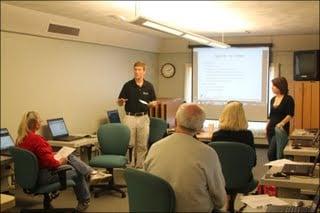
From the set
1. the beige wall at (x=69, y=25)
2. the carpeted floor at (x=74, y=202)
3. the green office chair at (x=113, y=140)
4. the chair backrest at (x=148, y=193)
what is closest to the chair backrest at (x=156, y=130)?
the green office chair at (x=113, y=140)

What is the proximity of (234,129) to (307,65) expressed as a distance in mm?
4415

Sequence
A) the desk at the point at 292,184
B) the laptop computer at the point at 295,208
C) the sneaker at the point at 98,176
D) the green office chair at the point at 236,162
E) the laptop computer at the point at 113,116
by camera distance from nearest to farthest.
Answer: the laptop computer at the point at 295,208 < the desk at the point at 292,184 < the green office chair at the point at 236,162 < the sneaker at the point at 98,176 < the laptop computer at the point at 113,116

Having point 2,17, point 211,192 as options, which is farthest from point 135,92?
point 211,192

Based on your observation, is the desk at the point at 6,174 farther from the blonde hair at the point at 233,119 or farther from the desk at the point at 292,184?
the desk at the point at 292,184

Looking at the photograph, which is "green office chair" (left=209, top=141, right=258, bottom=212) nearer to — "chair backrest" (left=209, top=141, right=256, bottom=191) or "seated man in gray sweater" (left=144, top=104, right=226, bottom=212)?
"chair backrest" (left=209, top=141, right=256, bottom=191)

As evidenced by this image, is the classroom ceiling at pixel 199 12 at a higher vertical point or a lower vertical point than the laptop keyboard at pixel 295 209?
higher

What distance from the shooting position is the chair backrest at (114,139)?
563 centimetres

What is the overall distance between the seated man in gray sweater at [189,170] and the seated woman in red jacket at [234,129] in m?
1.37

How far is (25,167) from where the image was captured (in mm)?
4121

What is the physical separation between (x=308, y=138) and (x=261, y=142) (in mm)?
3465

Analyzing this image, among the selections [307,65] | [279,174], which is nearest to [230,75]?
[307,65]

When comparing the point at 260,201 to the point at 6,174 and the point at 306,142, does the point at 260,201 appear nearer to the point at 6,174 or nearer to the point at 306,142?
the point at 306,142

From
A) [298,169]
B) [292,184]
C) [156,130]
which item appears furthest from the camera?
[156,130]

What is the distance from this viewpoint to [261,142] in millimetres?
8977
